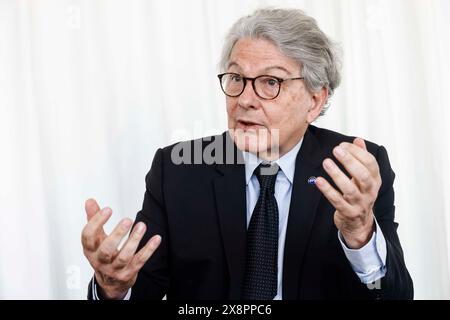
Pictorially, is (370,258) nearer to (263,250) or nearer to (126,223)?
(263,250)

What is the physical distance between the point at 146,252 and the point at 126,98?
0.96 meters

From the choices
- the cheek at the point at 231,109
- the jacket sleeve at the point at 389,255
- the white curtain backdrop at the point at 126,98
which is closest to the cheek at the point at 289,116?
the cheek at the point at 231,109

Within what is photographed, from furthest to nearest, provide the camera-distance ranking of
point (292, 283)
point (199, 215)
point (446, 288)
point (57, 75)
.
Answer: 1. point (446, 288)
2. point (57, 75)
3. point (199, 215)
4. point (292, 283)

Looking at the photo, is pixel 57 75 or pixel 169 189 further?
pixel 57 75

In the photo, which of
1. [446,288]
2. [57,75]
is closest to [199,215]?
[57,75]

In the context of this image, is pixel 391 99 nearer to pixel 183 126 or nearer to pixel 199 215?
pixel 183 126

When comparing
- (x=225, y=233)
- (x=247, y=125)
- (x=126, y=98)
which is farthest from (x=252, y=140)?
(x=126, y=98)

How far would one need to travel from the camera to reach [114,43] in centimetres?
215

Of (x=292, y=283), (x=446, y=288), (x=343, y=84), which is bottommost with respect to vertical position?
(x=446, y=288)

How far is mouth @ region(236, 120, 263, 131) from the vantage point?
1644 millimetres

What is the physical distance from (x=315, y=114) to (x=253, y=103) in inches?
10.0

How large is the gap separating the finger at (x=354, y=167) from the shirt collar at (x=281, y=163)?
Result: 1.49ft

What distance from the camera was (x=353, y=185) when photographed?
126 centimetres

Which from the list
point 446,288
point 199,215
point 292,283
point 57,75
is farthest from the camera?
point 446,288
